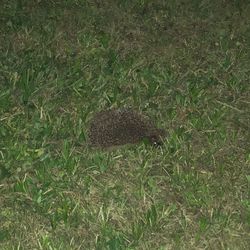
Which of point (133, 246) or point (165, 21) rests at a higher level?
point (165, 21)

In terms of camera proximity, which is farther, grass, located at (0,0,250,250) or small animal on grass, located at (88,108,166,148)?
small animal on grass, located at (88,108,166,148)

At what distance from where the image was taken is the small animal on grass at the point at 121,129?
481cm

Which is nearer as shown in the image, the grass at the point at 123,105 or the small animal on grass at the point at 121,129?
the grass at the point at 123,105

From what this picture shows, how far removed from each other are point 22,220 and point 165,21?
323 centimetres

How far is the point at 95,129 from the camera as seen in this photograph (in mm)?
4891

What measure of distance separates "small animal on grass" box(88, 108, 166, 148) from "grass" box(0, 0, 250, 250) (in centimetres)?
9

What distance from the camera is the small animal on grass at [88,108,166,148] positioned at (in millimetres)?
4812

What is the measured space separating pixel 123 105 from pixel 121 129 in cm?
41

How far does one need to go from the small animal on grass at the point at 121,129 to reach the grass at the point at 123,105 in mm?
87

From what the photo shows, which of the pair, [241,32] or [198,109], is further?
[241,32]

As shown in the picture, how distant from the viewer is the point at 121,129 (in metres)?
4.88

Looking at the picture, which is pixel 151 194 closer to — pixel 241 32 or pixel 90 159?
pixel 90 159

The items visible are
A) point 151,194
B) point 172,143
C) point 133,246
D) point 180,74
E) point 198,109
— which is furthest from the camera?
point 180,74

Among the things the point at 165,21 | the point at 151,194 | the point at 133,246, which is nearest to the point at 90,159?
the point at 151,194
